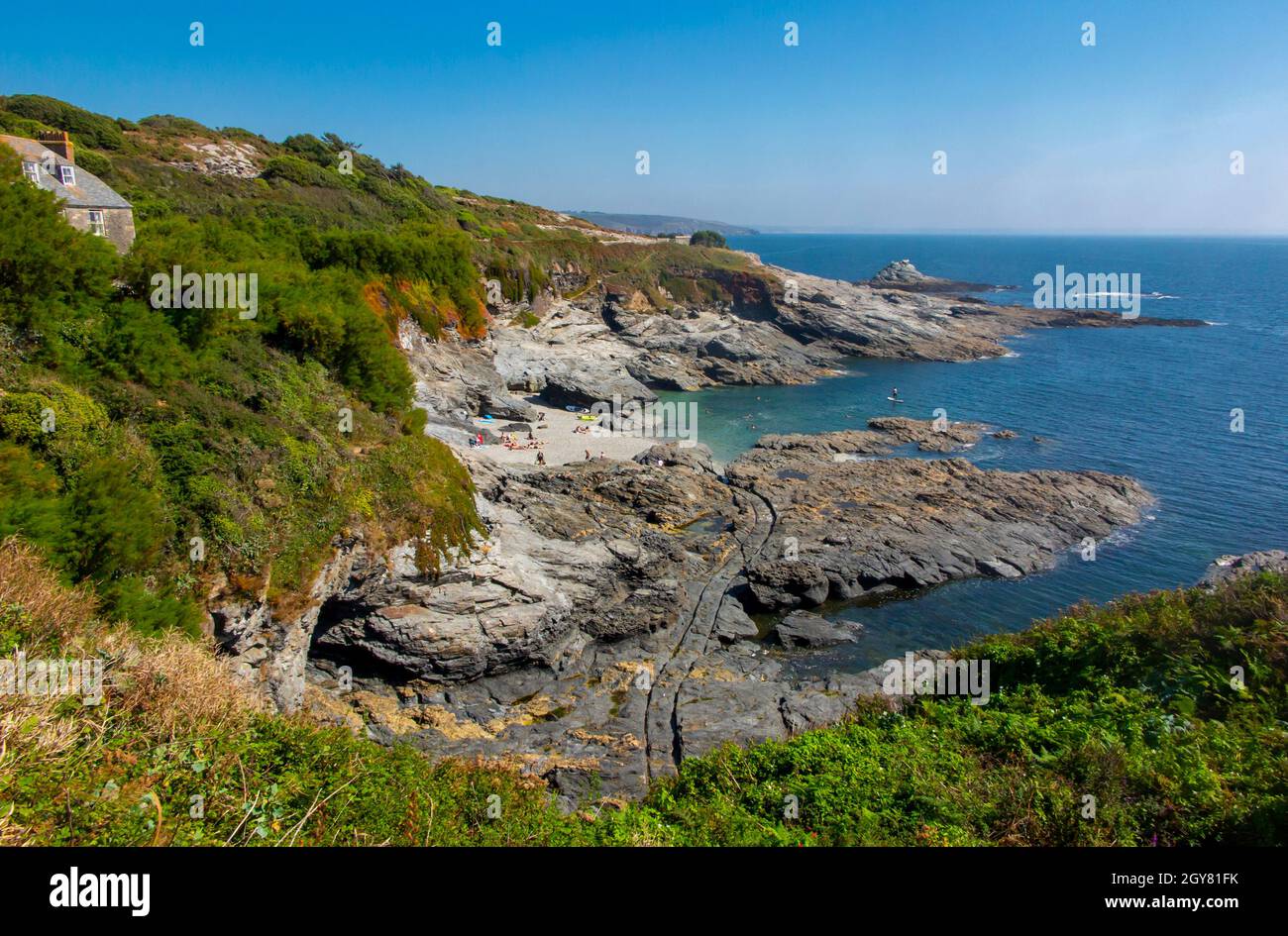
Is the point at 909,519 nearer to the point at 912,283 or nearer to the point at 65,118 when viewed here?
the point at 65,118

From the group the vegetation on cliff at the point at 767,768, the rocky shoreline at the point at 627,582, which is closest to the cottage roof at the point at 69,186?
the rocky shoreline at the point at 627,582

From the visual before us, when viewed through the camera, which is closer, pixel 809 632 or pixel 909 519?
pixel 809 632

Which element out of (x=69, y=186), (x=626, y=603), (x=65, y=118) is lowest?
(x=626, y=603)

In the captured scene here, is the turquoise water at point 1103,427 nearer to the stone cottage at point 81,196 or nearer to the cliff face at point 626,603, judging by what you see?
the cliff face at point 626,603

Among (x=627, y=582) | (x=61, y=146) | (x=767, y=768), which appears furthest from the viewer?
(x=61, y=146)

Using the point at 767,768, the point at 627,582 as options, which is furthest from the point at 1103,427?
the point at 767,768

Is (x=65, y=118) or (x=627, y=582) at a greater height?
(x=65, y=118)

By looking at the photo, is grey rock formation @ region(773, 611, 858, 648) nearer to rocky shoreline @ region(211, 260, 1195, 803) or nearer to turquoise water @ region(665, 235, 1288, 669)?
rocky shoreline @ region(211, 260, 1195, 803)
